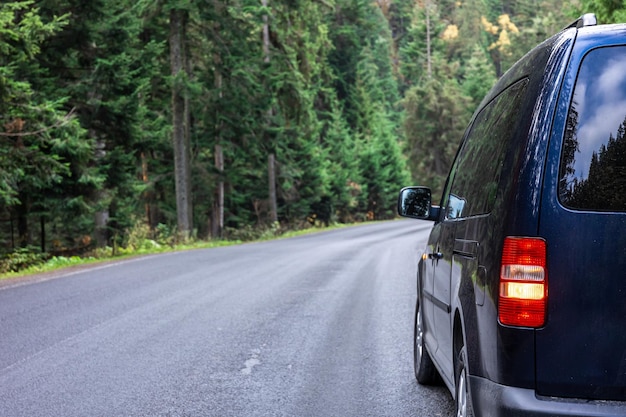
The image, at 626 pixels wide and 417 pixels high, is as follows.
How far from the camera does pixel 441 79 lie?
66.4 metres

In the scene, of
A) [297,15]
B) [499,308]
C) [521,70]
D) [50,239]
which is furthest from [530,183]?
[297,15]

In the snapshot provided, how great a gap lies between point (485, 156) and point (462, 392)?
1254 mm

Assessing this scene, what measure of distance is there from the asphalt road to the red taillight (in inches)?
Result: 87.9

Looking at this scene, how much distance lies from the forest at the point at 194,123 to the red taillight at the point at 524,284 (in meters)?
10.9

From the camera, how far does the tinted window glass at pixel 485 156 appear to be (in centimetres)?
331

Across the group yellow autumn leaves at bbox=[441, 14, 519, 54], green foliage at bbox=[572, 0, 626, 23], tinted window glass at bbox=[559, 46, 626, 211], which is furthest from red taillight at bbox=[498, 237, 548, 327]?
yellow autumn leaves at bbox=[441, 14, 519, 54]

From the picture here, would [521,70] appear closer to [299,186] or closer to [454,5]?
[299,186]

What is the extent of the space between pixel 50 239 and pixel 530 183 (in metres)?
28.3

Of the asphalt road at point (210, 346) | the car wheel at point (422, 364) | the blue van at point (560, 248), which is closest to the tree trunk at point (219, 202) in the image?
the asphalt road at point (210, 346)

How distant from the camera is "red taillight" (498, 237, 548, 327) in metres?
2.82

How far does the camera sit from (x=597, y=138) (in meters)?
2.89

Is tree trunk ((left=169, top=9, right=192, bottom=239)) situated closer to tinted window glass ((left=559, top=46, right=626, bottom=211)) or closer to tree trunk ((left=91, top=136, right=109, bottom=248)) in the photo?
tree trunk ((left=91, top=136, right=109, bottom=248))

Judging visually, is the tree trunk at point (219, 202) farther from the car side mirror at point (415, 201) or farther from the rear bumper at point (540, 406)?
the rear bumper at point (540, 406)

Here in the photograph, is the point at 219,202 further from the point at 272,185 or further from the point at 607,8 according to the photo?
the point at 607,8
